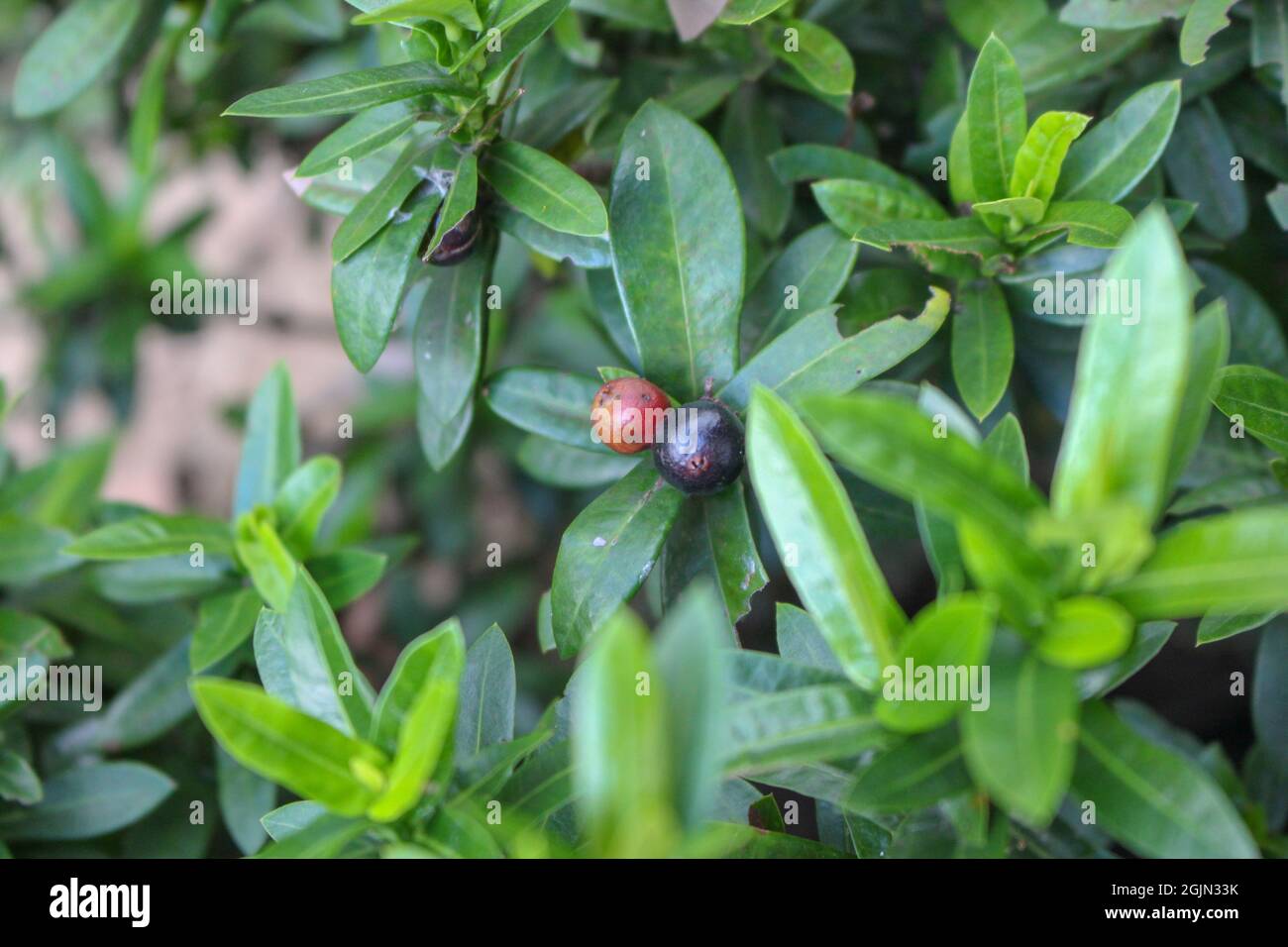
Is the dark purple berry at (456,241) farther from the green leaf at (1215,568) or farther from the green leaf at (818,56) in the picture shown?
the green leaf at (1215,568)

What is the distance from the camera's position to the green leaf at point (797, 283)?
126 centimetres

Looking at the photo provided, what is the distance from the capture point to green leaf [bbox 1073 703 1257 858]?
75 centimetres

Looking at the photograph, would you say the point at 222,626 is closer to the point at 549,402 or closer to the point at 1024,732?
the point at 549,402

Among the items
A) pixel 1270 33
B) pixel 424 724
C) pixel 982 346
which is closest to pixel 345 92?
pixel 424 724

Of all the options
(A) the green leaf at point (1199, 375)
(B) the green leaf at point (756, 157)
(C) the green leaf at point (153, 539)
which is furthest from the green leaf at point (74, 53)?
(A) the green leaf at point (1199, 375)

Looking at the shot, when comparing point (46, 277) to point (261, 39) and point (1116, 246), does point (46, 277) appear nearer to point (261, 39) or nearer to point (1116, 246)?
point (261, 39)

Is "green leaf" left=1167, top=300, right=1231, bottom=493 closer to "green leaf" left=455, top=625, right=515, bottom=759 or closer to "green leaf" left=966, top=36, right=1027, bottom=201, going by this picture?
"green leaf" left=966, top=36, right=1027, bottom=201

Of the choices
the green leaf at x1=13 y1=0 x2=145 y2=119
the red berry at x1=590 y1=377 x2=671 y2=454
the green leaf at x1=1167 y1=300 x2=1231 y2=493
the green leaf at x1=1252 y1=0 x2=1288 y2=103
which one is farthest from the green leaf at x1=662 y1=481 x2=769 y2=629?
the green leaf at x1=13 y1=0 x2=145 y2=119

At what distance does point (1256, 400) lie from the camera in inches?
42.9

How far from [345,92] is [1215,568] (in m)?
0.91

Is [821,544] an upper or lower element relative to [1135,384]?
lower

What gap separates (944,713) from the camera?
80 centimetres

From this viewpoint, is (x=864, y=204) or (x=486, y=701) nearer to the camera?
(x=486, y=701)

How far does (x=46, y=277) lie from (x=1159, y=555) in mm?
2490
